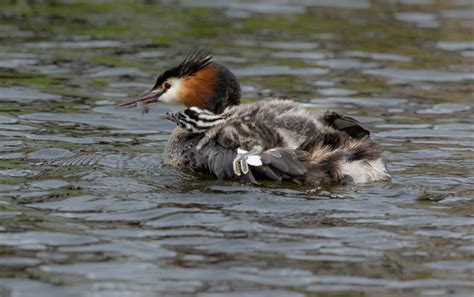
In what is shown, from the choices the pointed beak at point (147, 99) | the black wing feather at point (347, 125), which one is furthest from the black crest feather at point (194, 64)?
the black wing feather at point (347, 125)

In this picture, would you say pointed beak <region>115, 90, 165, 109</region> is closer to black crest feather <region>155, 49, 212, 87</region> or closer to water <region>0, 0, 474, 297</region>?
black crest feather <region>155, 49, 212, 87</region>

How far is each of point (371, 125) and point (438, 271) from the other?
5.18 meters

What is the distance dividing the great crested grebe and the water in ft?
0.52

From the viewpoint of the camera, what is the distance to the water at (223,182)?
651 centimetres

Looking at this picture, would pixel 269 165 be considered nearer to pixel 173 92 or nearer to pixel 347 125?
pixel 347 125

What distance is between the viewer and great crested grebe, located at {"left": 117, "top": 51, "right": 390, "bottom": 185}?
8.54 metres

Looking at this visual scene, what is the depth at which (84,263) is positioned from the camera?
6.58 metres

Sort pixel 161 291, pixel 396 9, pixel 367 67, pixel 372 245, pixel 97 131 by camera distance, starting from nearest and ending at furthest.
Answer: pixel 161 291
pixel 372 245
pixel 97 131
pixel 367 67
pixel 396 9

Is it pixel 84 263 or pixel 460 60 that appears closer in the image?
pixel 84 263

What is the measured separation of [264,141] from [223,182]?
446 millimetres

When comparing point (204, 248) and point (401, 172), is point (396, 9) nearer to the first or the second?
point (401, 172)

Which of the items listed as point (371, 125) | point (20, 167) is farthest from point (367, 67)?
point (20, 167)

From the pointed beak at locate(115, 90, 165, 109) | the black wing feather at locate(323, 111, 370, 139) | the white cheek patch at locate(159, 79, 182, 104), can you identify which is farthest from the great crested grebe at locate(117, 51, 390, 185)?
the pointed beak at locate(115, 90, 165, 109)

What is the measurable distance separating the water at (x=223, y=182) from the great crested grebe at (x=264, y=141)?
0.16 metres
